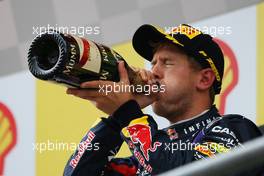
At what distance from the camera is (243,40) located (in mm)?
2062

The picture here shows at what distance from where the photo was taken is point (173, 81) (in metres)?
1.59

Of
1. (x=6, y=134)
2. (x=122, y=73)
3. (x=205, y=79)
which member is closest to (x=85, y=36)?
(x=6, y=134)

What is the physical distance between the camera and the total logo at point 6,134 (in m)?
2.43

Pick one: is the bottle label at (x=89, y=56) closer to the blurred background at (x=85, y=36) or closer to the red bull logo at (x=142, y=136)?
the red bull logo at (x=142, y=136)

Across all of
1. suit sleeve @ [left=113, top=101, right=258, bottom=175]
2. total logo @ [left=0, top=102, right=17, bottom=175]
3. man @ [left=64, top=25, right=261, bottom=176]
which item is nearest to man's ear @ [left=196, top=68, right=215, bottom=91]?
man @ [left=64, top=25, right=261, bottom=176]

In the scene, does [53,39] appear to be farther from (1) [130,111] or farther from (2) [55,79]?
(1) [130,111]

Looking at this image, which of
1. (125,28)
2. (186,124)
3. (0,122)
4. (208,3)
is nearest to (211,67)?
(186,124)

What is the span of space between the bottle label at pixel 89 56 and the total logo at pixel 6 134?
1.09 m

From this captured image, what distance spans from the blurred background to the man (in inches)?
15.3

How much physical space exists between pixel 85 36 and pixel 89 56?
1.05 m

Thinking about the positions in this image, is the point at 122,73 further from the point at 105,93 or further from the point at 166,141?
the point at 166,141

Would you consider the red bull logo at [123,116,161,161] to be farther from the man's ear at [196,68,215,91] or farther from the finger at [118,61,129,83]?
the man's ear at [196,68,215,91]

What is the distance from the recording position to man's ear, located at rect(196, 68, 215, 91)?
1631mm

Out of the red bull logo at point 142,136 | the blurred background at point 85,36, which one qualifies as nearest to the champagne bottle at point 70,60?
the red bull logo at point 142,136
